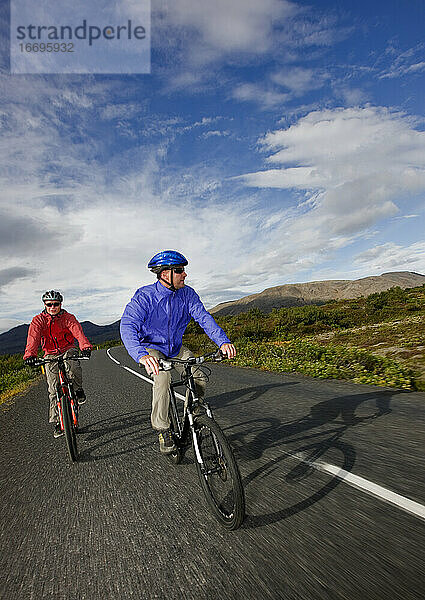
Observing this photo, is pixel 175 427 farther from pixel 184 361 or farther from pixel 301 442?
pixel 301 442

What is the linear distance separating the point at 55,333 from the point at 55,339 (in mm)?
101

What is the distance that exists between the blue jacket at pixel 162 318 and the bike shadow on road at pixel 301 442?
1542mm

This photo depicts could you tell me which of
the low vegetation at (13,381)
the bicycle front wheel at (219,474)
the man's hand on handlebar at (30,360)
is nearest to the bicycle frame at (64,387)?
the man's hand on handlebar at (30,360)

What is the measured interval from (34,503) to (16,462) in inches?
65.7

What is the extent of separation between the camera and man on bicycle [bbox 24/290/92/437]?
221 inches

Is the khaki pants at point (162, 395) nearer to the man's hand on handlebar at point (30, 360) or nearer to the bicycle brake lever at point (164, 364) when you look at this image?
the bicycle brake lever at point (164, 364)

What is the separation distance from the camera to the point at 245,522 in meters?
2.94

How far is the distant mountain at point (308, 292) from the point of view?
12106 cm

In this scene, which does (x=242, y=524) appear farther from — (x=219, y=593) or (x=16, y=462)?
(x=16, y=462)

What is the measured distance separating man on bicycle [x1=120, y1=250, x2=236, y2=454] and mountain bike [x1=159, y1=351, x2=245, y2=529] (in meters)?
0.31

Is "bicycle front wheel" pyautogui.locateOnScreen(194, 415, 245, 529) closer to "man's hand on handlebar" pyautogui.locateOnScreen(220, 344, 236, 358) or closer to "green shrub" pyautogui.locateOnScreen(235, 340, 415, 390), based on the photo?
"man's hand on handlebar" pyautogui.locateOnScreen(220, 344, 236, 358)

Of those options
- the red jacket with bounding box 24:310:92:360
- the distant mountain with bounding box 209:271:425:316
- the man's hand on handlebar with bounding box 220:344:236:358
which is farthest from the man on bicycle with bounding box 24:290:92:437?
the distant mountain with bounding box 209:271:425:316

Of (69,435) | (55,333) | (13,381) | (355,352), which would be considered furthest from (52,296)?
(13,381)

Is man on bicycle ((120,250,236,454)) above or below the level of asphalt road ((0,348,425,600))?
above
